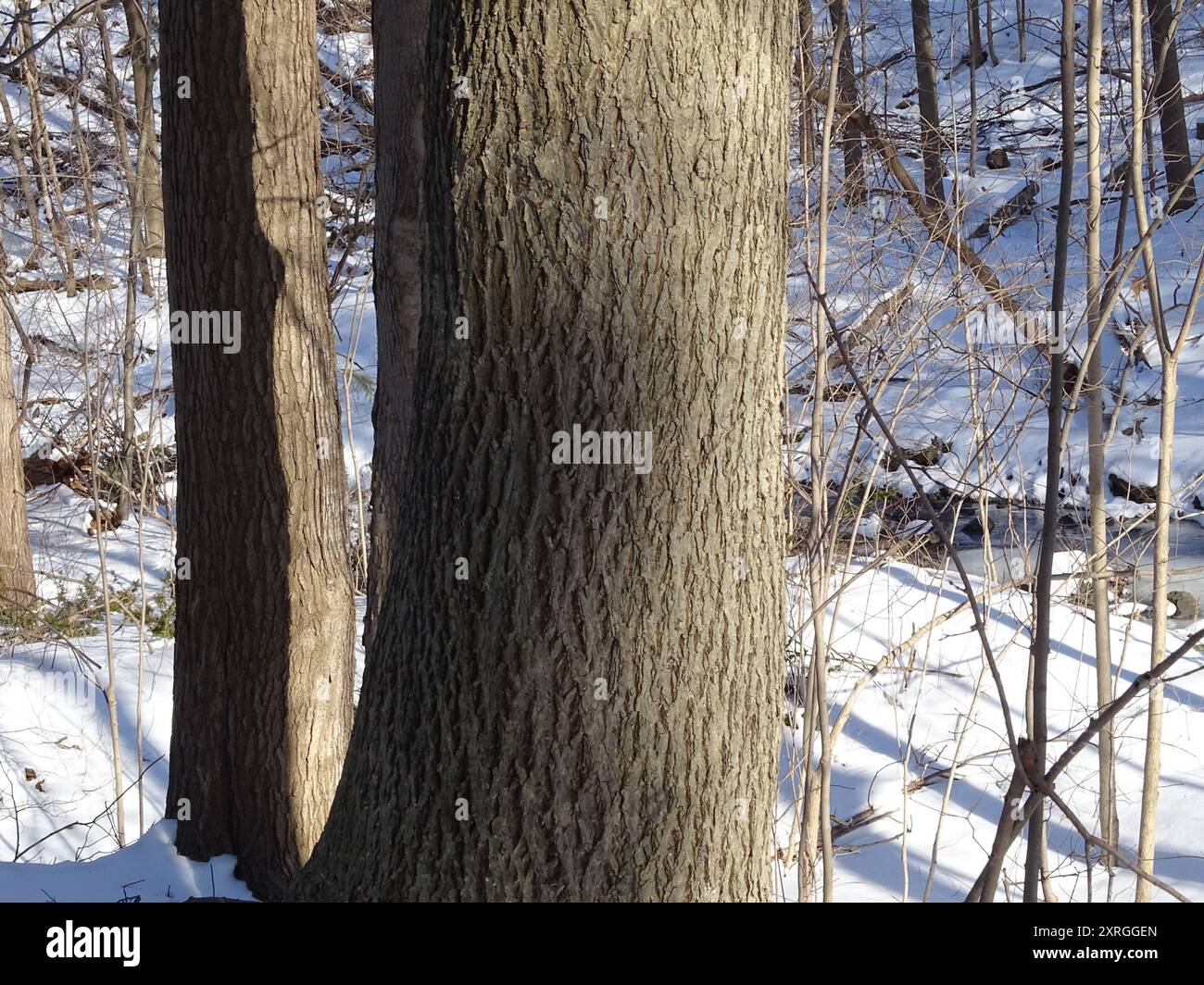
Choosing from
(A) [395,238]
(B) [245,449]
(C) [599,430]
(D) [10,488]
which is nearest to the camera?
(C) [599,430]

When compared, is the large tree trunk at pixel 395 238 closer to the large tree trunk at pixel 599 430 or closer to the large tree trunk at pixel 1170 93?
the large tree trunk at pixel 599 430

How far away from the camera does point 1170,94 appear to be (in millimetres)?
4195

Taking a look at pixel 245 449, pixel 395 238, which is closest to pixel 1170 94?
pixel 395 238

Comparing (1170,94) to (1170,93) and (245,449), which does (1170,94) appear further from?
(245,449)

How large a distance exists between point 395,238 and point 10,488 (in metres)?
6.51

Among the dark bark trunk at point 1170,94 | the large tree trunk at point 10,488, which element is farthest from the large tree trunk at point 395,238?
the large tree trunk at point 10,488

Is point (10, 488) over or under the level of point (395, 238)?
under

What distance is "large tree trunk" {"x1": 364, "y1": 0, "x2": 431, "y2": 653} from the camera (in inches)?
164

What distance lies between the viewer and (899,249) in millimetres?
5715

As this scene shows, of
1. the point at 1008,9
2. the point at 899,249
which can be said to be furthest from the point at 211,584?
the point at 1008,9

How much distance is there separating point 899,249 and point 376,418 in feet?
9.93

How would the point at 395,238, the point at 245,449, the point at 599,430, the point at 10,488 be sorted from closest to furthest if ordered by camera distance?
the point at 599,430
the point at 245,449
the point at 395,238
the point at 10,488

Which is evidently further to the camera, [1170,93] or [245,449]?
[1170,93]
